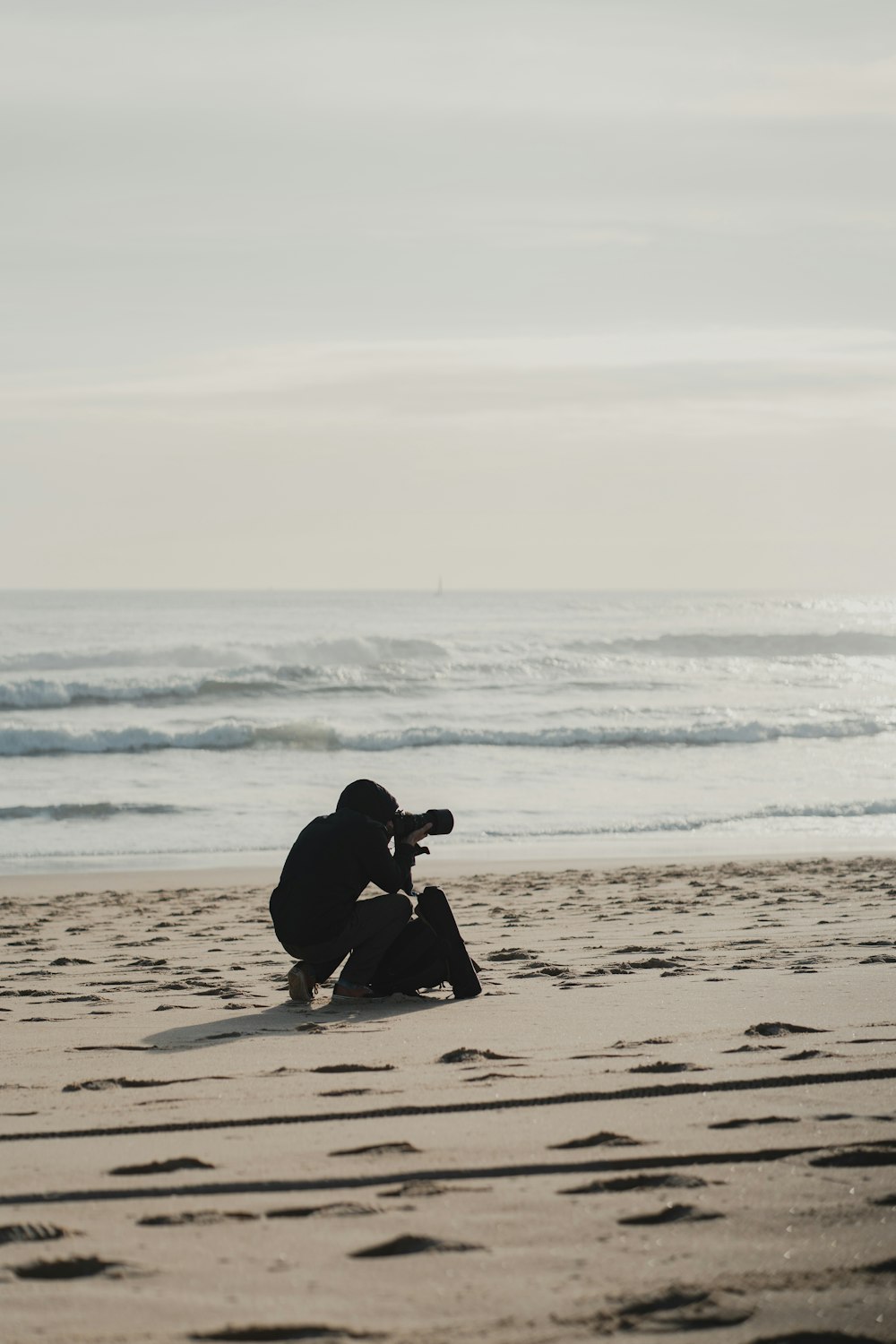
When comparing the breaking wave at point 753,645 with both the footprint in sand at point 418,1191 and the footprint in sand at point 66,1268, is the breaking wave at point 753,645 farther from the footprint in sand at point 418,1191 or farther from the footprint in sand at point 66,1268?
the footprint in sand at point 66,1268

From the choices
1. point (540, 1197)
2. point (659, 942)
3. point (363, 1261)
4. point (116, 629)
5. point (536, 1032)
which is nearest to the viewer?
point (363, 1261)

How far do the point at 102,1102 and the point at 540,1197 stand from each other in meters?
1.63

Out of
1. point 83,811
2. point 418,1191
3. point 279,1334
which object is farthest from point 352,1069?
point 83,811

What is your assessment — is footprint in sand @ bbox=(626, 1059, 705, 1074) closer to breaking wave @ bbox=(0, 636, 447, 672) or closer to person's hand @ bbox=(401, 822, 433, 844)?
person's hand @ bbox=(401, 822, 433, 844)

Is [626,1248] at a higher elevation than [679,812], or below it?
higher

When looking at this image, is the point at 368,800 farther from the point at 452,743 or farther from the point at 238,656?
the point at 238,656

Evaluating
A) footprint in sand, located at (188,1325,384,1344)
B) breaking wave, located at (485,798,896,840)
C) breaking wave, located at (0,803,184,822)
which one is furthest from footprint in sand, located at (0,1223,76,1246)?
breaking wave, located at (0,803,184,822)

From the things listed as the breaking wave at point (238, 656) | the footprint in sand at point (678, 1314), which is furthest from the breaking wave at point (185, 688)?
the footprint in sand at point (678, 1314)

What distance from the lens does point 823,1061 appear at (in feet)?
12.9

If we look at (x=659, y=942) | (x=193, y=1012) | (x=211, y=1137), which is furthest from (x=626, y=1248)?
(x=659, y=942)

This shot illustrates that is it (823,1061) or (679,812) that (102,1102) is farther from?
(679,812)

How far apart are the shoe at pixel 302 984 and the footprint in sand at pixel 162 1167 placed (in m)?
2.58

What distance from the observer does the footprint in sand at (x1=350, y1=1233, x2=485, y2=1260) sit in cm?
248

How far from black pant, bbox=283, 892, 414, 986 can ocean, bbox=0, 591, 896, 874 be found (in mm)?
6715
